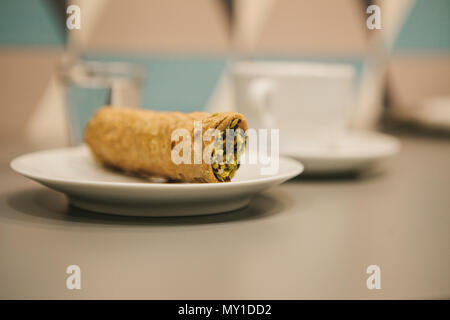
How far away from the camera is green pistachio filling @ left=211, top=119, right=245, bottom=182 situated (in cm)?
52

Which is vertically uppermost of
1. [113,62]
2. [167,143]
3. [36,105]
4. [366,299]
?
[113,62]

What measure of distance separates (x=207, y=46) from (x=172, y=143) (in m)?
1.08

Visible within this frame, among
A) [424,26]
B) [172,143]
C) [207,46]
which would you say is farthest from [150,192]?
[424,26]

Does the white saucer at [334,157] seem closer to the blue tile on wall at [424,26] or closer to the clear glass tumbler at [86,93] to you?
the clear glass tumbler at [86,93]

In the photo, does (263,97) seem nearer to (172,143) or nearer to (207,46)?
(172,143)

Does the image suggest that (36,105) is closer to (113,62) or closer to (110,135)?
(113,62)

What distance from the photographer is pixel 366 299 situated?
0.35 metres

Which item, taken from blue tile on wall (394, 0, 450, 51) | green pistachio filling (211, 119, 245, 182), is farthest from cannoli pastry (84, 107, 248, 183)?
blue tile on wall (394, 0, 450, 51)

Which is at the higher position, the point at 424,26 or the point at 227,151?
the point at 424,26

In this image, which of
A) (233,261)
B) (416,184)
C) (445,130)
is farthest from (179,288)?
(445,130)

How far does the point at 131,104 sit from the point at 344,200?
0.41m

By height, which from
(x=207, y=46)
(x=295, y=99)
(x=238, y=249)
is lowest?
(x=238, y=249)

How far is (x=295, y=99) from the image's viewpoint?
0.78 metres

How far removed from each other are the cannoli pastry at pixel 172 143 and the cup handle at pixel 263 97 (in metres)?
0.20
